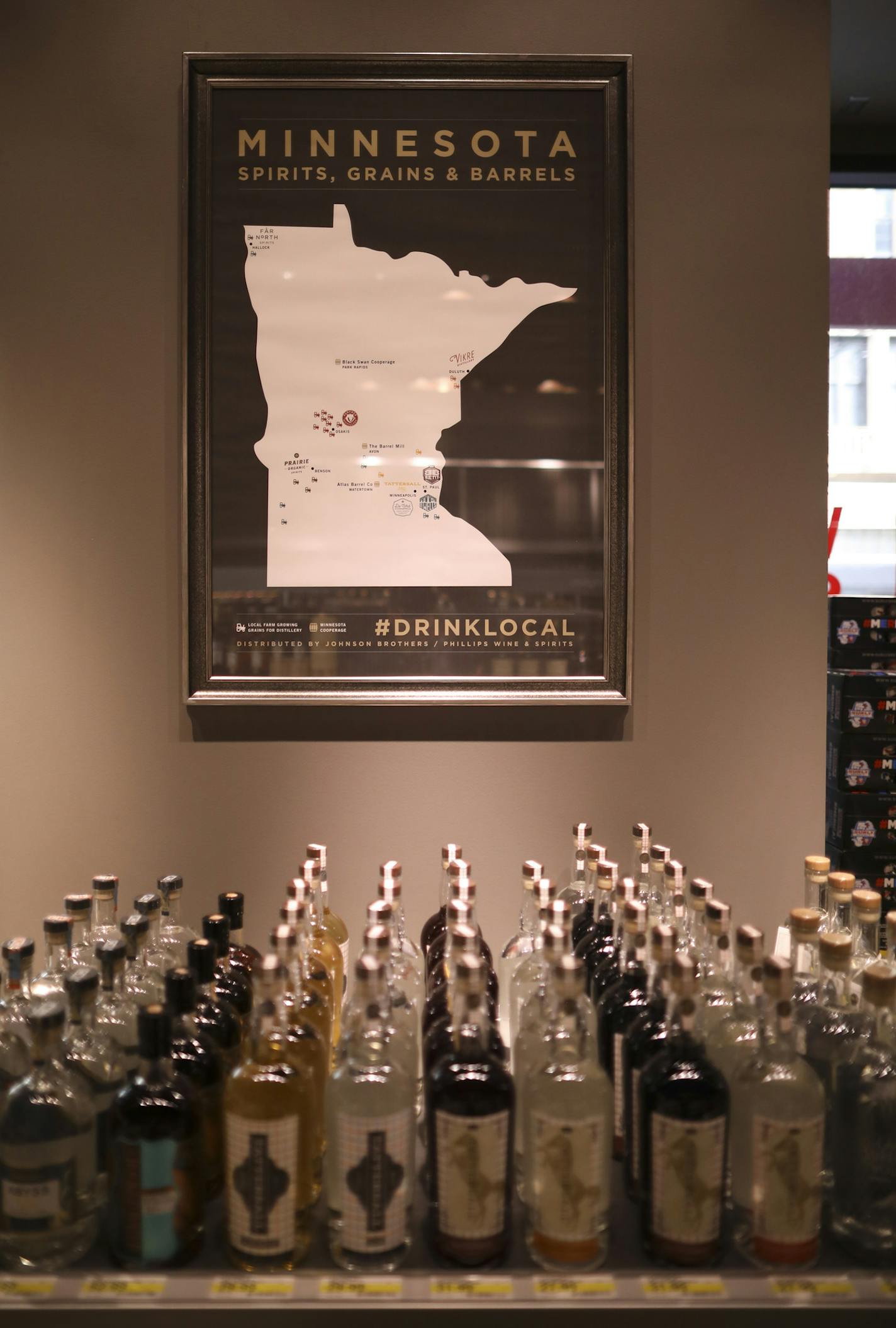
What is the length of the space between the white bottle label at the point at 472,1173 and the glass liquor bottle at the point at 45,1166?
1.47ft

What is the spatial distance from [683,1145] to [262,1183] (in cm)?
50

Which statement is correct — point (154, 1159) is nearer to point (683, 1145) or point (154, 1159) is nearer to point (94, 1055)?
point (94, 1055)

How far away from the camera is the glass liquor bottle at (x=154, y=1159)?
110 centimetres

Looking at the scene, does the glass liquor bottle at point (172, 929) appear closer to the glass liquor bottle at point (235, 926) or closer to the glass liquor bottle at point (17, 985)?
the glass liquor bottle at point (235, 926)

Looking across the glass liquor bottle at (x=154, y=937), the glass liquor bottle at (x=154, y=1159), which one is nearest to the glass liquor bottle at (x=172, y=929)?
the glass liquor bottle at (x=154, y=937)

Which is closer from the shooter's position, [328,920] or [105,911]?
[105,911]

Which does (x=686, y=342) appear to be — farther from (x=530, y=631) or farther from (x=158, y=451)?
(x=158, y=451)

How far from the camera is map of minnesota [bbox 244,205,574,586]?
2.08 m

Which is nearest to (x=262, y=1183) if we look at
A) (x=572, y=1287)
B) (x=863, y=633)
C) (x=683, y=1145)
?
(x=572, y=1287)

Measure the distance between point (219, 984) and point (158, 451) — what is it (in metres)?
1.21

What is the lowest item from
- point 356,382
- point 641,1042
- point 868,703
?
point 641,1042

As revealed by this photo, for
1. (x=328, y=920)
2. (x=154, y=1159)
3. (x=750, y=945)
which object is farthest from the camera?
(x=328, y=920)

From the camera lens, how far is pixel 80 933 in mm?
1628

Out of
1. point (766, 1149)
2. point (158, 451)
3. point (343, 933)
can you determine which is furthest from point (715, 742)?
point (158, 451)
